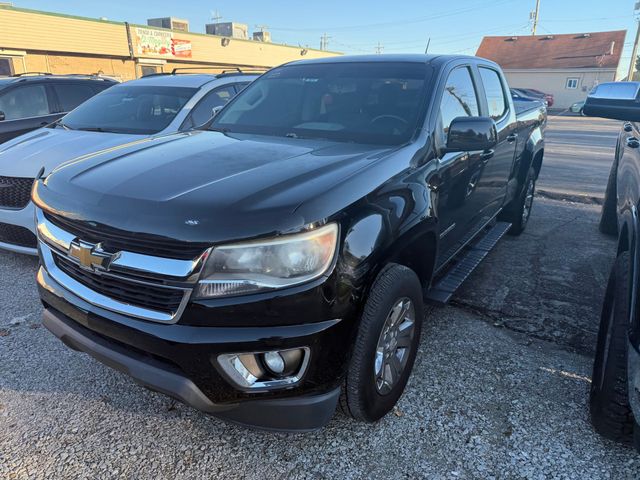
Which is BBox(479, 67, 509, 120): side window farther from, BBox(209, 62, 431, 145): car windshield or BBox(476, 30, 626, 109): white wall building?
BBox(476, 30, 626, 109): white wall building

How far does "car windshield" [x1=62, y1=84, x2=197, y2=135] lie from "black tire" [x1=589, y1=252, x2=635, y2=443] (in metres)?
4.38

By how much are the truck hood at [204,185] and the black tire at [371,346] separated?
0.45 meters

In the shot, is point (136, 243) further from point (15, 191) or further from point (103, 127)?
point (103, 127)

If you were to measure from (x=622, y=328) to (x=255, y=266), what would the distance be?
170cm

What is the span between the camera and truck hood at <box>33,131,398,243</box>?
1797 millimetres

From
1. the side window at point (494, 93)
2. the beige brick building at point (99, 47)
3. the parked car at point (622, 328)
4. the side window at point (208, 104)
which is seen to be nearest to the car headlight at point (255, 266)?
the parked car at point (622, 328)

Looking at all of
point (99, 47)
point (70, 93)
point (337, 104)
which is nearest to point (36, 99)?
point (70, 93)

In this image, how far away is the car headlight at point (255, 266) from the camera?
1787 millimetres

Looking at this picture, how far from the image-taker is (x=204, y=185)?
2053 mm

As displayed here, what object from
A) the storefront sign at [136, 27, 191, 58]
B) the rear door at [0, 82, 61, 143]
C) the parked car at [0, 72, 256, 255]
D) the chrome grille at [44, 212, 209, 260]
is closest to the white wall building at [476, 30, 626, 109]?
the storefront sign at [136, 27, 191, 58]

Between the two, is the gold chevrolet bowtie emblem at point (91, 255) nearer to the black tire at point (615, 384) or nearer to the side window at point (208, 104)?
the black tire at point (615, 384)

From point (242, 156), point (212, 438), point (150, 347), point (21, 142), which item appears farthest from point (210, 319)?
point (21, 142)

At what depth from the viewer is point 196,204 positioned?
1878 mm

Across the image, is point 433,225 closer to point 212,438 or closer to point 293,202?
point 293,202
